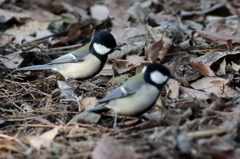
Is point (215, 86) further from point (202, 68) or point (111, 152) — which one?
point (111, 152)

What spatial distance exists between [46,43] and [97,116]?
2.44m

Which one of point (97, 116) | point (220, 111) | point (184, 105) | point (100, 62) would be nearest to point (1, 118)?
point (97, 116)

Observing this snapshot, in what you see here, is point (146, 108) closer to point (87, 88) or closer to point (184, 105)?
point (184, 105)

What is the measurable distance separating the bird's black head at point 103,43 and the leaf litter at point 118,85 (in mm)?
247

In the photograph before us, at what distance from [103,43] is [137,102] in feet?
4.29

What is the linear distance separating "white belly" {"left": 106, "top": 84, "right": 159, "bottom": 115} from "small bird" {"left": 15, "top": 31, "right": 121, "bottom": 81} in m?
1.07

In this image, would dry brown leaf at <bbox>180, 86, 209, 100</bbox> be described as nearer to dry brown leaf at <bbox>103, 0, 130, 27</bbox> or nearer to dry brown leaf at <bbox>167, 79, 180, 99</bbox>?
dry brown leaf at <bbox>167, 79, 180, 99</bbox>

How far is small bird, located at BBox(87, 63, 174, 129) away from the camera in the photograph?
2.26m

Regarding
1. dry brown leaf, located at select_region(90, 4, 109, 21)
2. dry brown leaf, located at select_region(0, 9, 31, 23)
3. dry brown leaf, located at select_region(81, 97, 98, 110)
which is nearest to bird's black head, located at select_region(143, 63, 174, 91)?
dry brown leaf, located at select_region(81, 97, 98, 110)

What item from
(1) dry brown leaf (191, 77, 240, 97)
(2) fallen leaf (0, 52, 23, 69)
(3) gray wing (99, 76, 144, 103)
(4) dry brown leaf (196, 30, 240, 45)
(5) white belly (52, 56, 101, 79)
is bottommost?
(2) fallen leaf (0, 52, 23, 69)

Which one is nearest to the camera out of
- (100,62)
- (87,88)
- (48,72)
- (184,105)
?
(184,105)

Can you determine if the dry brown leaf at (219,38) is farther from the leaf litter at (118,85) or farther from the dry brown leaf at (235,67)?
the dry brown leaf at (235,67)

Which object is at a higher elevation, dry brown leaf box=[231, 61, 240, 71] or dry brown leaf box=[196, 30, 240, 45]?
dry brown leaf box=[196, 30, 240, 45]

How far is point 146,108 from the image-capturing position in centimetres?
227
